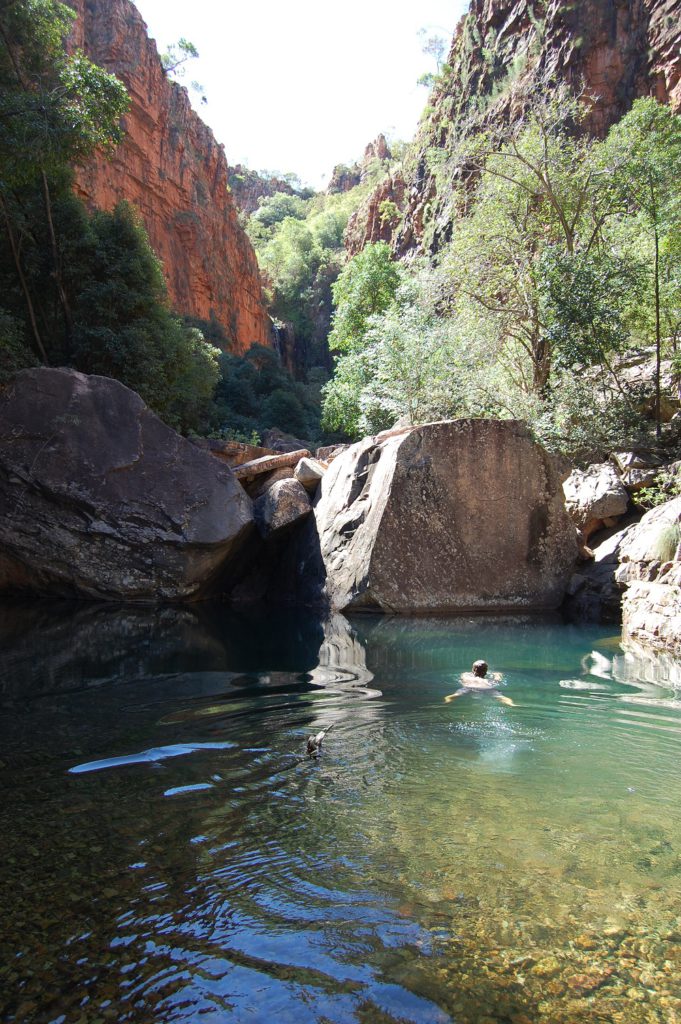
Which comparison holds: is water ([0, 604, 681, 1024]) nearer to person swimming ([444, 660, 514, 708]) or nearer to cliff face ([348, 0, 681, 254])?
person swimming ([444, 660, 514, 708])

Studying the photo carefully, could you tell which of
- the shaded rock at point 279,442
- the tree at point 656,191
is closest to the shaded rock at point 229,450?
the shaded rock at point 279,442

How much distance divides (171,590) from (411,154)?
44244 mm

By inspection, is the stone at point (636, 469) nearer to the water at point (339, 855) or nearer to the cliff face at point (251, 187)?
the water at point (339, 855)

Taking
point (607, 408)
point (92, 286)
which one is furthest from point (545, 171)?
point (92, 286)

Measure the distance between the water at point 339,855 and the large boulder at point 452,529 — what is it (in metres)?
5.77

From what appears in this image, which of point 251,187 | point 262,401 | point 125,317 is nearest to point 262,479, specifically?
point 125,317

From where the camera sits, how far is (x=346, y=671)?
7.61m

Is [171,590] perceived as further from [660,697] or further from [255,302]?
[255,302]

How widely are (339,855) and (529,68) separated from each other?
4030 cm

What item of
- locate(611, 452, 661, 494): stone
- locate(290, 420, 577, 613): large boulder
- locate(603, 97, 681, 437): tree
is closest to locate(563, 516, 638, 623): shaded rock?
locate(290, 420, 577, 613): large boulder

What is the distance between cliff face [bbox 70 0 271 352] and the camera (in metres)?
37.8

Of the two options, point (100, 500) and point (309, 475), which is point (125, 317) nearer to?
point (309, 475)

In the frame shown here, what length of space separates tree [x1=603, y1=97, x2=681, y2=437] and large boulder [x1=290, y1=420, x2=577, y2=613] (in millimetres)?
3953

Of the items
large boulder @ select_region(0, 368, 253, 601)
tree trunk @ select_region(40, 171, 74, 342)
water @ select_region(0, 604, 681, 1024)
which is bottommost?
water @ select_region(0, 604, 681, 1024)
